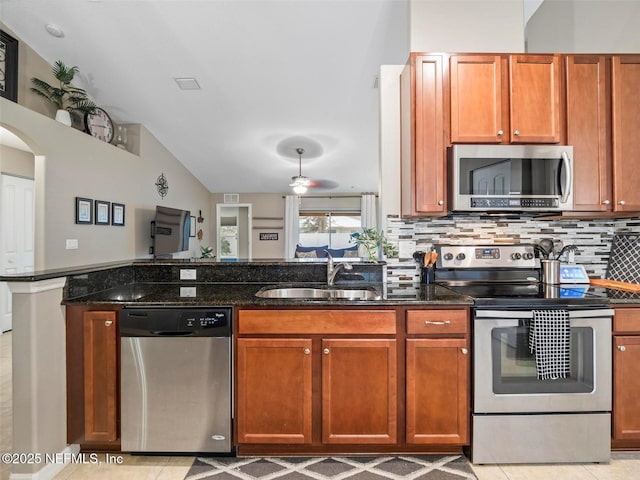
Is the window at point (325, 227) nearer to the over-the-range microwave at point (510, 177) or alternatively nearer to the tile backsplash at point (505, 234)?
the tile backsplash at point (505, 234)

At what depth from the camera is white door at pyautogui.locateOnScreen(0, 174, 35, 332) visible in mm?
4547

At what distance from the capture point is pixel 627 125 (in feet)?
7.28

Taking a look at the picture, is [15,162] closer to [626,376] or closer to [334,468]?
[334,468]

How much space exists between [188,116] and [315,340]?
398cm

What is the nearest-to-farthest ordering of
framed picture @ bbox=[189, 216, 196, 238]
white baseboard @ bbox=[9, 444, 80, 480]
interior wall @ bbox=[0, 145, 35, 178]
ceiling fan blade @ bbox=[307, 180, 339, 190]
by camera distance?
1. white baseboard @ bbox=[9, 444, 80, 480]
2. interior wall @ bbox=[0, 145, 35, 178]
3. framed picture @ bbox=[189, 216, 196, 238]
4. ceiling fan blade @ bbox=[307, 180, 339, 190]

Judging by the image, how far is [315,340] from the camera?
195 centimetres

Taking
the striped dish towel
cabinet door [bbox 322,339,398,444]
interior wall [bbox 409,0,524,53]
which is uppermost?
interior wall [bbox 409,0,524,53]

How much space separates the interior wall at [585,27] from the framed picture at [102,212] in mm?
4417

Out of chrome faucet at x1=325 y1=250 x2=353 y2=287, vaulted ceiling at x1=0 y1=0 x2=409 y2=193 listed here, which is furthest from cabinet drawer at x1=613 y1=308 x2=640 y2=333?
vaulted ceiling at x1=0 y1=0 x2=409 y2=193

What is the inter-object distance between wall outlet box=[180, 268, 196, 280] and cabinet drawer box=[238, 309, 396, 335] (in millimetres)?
862

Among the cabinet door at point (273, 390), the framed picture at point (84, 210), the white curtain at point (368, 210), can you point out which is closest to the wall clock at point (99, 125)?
the framed picture at point (84, 210)

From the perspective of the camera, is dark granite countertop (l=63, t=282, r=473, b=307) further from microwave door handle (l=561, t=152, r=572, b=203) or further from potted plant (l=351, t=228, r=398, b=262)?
microwave door handle (l=561, t=152, r=572, b=203)

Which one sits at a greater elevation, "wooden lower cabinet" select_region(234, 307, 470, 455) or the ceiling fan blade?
the ceiling fan blade

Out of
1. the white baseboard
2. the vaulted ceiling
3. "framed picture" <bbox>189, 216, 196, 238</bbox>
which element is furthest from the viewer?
"framed picture" <bbox>189, 216, 196, 238</bbox>
